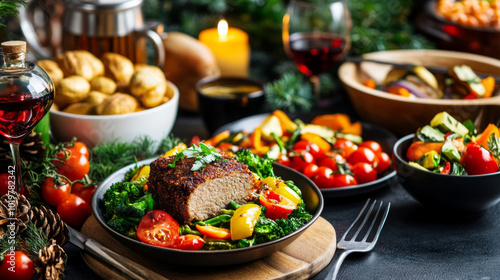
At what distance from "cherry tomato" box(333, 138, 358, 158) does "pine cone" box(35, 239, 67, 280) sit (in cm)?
126

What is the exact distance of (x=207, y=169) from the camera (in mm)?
1830

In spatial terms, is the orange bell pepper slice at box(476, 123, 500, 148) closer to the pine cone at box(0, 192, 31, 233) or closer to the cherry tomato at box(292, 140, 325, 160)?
the cherry tomato at box(292, 140, 325, 160)

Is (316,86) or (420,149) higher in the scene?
(420,149)

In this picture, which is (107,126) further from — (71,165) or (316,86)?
(316,86)

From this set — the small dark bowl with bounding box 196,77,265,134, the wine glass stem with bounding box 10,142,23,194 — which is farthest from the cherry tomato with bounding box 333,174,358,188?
the wine glass stem with bounding box 10,142,23,194

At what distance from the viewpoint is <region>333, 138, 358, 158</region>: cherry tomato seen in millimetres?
2477

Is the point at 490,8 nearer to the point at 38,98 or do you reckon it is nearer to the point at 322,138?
the point at 322,138

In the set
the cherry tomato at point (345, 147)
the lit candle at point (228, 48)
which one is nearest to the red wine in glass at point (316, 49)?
the lit candle at point (228, 48)

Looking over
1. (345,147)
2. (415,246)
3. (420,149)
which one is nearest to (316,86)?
(345,147)

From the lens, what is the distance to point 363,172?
2.32 m

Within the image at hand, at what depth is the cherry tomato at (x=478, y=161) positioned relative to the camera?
203 centimetres

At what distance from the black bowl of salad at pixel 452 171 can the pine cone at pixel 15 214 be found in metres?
1.32

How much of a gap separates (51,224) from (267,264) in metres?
0.70

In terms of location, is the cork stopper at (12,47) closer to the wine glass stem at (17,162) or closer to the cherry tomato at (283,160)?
the wine glass stem at (17,162)
